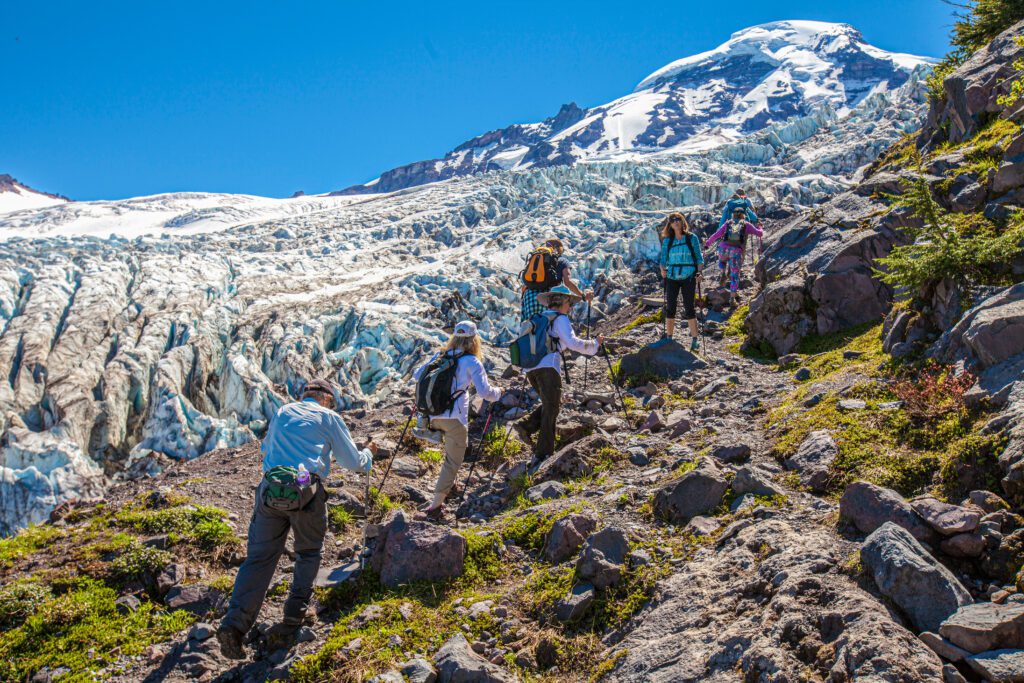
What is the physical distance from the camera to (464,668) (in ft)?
12.3

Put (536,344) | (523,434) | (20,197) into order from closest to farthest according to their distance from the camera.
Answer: (536,344), (523,434), (20,197)

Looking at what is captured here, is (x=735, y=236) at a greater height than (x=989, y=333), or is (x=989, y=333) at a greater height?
(x=735, y=236)

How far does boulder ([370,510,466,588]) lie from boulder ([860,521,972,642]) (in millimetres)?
3078

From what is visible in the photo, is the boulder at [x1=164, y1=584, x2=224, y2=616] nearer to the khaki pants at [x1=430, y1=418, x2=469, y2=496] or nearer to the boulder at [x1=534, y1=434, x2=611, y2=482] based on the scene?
the khaki pants at [x1=430, y1=418, x2=469, y2=496]

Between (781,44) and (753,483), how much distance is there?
204073 millimetres

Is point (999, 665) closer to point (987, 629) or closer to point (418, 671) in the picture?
point (987, 629)

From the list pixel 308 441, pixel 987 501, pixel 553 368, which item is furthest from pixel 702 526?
pixel 308 441

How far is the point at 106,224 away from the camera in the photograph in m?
67.0

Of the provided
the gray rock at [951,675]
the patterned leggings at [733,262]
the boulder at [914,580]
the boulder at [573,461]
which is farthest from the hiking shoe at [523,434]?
the patterned leggings at [733,262]

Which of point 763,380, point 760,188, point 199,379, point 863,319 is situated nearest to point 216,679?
point 763,380

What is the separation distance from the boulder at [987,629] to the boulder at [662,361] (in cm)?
694

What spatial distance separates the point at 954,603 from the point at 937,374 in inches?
135

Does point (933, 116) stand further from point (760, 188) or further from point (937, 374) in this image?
point (760, 188)

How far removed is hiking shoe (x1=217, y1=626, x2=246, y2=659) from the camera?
173 inches
